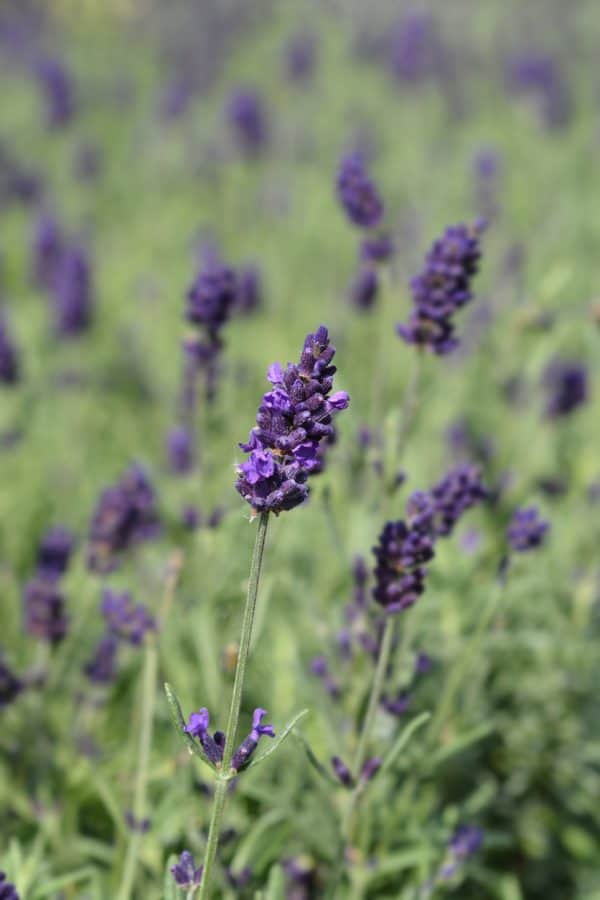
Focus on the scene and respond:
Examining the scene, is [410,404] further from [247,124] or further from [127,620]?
[247,124]

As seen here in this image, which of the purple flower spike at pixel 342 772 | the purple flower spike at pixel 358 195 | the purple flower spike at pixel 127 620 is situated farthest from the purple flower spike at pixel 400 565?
the purple flower spike at pixel 358 195

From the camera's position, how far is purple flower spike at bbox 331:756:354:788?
7.97ft

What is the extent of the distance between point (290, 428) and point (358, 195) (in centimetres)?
210

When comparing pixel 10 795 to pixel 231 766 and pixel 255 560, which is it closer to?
pixel 231 766

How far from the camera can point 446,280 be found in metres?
2.94

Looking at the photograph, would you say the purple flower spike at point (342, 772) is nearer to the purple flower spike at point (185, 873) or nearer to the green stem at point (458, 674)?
the purple flower spike at point (185, 873)

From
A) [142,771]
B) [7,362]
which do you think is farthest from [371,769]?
[7,362]

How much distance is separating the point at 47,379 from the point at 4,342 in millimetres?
2090

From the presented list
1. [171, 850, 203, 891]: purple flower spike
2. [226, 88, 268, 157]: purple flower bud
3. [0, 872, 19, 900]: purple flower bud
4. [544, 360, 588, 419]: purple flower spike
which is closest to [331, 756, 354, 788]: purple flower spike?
[171, 850, 203, 891]: purple flower spike

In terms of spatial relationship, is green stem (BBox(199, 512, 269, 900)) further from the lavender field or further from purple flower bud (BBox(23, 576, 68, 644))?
purple flower bud (BBox(23, 576, 68, 644))

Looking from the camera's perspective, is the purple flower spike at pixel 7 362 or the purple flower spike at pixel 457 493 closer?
the purple flower spike at pixel 457 493

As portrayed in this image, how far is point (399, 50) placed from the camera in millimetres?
15500

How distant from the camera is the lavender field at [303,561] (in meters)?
2.74

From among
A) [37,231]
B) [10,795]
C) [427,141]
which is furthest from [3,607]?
[427,141]
